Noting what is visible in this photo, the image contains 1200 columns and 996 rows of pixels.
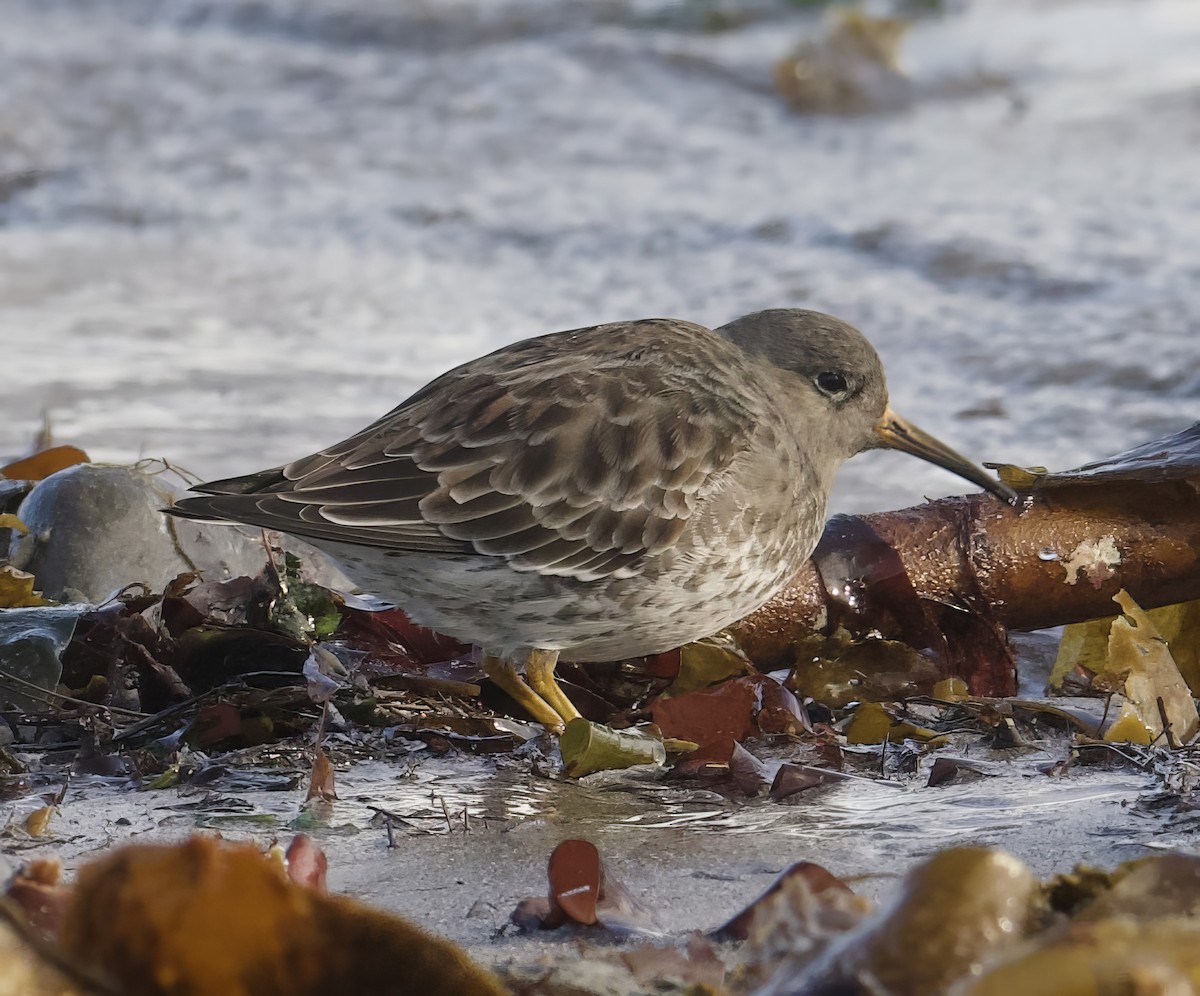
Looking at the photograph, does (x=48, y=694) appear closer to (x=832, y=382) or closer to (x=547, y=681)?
(x=547, y=681)

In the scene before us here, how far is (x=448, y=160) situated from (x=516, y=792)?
336 inches

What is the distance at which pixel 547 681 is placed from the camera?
13.1ft

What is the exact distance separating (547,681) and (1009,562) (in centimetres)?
121

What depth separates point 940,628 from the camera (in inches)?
164

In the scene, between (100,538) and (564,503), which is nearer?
(564,503)

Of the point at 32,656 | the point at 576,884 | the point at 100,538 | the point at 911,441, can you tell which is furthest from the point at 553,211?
the point at 576,884

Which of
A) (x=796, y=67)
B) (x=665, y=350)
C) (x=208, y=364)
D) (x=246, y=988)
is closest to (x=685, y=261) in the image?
(x=208, y=364)

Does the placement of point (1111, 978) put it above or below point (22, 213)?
below

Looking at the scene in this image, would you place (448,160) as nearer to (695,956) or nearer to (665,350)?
(665,350)

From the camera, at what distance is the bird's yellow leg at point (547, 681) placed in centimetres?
396

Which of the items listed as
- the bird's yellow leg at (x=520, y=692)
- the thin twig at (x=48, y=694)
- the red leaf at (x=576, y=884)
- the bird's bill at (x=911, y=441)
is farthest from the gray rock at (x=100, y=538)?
the red leaf at (x=576, y=884)

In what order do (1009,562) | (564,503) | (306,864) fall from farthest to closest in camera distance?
(1009,562) → (564,503) → (306,864)

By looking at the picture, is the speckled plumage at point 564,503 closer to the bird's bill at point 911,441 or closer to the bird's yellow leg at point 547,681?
the bird's yellow leg at point 547,681

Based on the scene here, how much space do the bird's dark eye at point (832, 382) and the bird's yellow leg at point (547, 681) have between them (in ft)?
3.76
